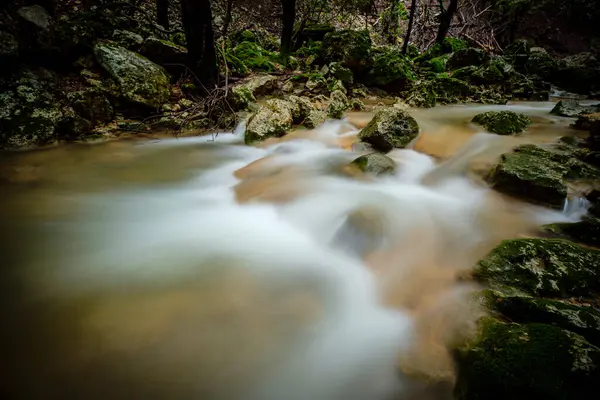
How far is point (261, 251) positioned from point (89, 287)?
4.64 ft

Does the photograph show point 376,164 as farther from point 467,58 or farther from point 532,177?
point 467,58

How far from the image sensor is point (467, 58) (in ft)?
37.1

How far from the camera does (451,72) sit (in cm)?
1105

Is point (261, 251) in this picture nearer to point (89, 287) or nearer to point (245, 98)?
point (89, 287)

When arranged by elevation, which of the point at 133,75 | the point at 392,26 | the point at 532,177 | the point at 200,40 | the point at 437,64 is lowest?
the point at 532,177

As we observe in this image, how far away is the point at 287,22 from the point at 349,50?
2.08 meters

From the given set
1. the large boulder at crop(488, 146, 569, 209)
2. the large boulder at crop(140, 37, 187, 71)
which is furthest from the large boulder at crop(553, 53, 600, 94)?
the large boulder at crop(140, 37, 187, 71)

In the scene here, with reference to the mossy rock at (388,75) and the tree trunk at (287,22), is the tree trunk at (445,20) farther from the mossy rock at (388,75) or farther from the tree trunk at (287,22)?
the tree trunk at (287,22)

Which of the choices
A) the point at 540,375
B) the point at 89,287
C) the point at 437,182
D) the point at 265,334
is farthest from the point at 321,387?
the point at 437,182

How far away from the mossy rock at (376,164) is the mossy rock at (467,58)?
8.99 metres

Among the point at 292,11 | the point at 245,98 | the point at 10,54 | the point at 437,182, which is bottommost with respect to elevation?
the point at 437,182

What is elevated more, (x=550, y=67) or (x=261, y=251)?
(x=550, y=67)

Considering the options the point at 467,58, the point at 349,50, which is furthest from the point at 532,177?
the point at 467,58

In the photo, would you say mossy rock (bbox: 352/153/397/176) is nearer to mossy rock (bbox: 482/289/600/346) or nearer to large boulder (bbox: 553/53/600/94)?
mossy rock (bbox: 482/289/600/346)
